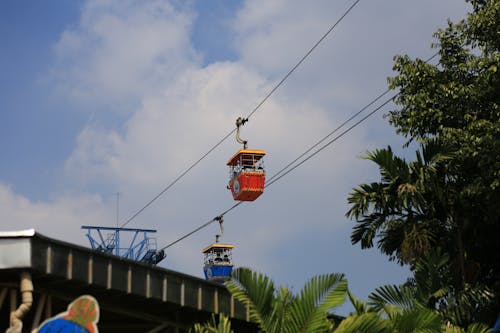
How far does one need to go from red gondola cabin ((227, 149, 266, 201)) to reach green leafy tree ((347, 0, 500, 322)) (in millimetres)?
9398

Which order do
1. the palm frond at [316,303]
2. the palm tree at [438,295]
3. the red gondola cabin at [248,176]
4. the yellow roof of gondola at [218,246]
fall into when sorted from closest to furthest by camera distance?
the palm frond at [316,303]
the palm tree at [438,295]
the red gondola cabin at [248,176]
the yellow roof of gondola at [218,246]

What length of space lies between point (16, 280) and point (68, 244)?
130 centimetres

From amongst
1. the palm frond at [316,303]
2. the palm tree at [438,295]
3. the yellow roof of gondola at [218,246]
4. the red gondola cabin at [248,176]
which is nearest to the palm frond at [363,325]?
the palm frond at [316,303]

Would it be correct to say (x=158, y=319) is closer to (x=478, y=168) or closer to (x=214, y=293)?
(x=214, y=293)

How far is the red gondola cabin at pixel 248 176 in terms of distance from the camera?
4112 cm

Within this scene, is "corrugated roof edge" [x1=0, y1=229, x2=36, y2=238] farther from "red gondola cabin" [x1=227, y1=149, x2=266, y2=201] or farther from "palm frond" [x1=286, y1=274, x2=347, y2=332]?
"red gondola cabin" [x1=227, y1=149, x2=266, y2=201]

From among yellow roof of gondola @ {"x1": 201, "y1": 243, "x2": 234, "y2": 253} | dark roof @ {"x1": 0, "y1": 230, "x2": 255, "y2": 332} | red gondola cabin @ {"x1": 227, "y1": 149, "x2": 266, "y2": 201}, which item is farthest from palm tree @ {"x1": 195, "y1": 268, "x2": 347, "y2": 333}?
yellow roof of gondola @ {"x1": 201, "y1": 243, "x2": 234, "y2": 253}

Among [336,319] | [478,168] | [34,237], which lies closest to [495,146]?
[478,168]

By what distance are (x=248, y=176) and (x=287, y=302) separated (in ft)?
81.6

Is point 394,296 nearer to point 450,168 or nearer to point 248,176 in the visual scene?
point 450,168

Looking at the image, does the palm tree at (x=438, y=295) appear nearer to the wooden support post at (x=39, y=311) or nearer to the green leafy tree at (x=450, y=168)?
the green leafy tree at (x=450, y=168)

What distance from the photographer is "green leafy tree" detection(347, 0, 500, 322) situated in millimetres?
25922

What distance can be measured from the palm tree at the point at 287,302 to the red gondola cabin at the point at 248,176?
24.3m

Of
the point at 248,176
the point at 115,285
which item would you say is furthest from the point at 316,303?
the point at 248,176
